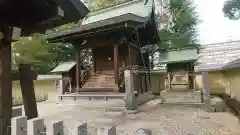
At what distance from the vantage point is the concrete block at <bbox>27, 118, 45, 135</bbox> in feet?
7.12

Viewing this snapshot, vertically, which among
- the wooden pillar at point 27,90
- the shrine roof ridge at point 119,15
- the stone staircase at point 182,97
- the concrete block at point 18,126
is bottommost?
the stone staircase at point 182,97

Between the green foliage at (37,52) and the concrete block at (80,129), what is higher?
the green foliage at (37,52)

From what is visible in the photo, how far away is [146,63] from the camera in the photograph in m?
14.8

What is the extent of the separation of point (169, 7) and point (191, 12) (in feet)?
6.27

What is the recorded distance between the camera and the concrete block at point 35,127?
2170 mm

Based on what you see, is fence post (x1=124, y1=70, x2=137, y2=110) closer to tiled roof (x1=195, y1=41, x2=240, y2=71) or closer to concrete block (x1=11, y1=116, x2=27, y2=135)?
concrete block (x1=11, y1=116, x2=27, y2=135)

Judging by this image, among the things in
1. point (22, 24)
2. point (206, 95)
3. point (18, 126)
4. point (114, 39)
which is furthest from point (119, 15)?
point (18, 126)

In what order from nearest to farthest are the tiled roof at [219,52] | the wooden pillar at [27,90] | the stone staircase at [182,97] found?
1. the wooden pillar at [27,90]
2. the stone staircase at [182,97]
3. the tiled roof at [219,52]

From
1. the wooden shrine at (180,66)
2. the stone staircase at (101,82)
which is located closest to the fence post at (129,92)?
the stone staircase at (101,82)

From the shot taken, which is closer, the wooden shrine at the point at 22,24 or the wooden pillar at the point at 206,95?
the wooden shrine at the point at 22,24

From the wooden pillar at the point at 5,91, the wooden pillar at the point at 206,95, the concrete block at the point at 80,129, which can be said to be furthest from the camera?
the wooden pillar at the point at 206,95

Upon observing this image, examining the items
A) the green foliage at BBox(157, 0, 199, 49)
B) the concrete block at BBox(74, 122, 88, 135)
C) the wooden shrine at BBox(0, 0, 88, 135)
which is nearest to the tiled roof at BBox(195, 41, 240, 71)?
the green foliage at BBox(157, 0, 199, 49)

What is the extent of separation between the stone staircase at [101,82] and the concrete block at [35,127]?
8.27 meters

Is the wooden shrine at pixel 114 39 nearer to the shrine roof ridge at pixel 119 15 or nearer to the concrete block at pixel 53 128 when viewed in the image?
the shrine roof ridge at pixel 119 15
